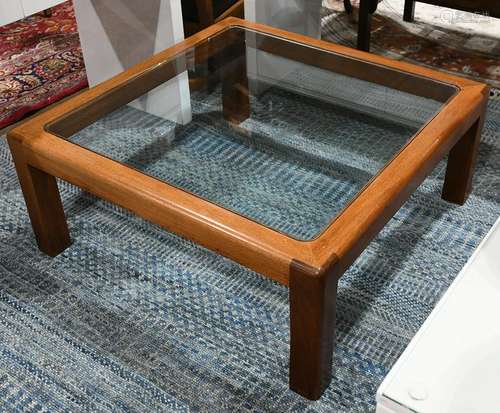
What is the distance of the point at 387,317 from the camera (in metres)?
1.53

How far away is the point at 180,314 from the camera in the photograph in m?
1.56

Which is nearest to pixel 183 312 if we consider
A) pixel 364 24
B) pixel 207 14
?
pixel 207 14

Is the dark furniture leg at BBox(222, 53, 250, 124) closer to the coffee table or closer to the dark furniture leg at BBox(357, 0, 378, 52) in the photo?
the coffee table

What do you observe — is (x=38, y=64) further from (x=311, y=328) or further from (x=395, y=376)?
(x=395, y=376)

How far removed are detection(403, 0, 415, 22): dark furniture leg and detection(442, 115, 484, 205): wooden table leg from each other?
121cm

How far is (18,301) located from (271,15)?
131 centimetres

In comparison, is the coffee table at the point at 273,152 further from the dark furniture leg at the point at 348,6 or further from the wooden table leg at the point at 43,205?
the dark furniture leg at the point at 348,6

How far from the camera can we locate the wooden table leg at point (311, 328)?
1.18m

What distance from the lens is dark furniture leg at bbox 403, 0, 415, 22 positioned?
2.83 metres

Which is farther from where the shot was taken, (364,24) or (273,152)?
(364,24)

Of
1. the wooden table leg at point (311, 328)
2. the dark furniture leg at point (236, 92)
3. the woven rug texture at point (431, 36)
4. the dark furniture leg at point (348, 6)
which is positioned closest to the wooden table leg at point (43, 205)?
the dark furniture leg at point (236, 92)

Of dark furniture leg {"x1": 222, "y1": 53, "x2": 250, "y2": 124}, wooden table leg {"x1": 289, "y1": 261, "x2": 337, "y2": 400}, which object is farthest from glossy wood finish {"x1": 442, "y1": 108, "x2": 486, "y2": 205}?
wooden table leg {"x1": 289, "y1": 261, "x2": 337, "y2": 400}

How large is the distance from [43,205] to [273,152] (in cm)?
53

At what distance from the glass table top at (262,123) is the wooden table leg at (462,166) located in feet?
0.45
